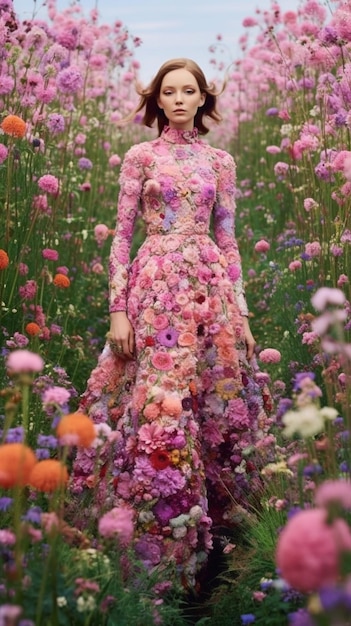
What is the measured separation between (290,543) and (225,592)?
67.4 inches

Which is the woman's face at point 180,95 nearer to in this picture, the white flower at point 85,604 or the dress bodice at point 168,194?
the dress bodice at point 168,194

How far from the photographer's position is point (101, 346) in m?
4.93

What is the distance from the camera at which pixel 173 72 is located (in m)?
3.19

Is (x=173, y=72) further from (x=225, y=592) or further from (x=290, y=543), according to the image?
(x=290, y=543)

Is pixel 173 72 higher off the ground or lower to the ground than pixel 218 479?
higher

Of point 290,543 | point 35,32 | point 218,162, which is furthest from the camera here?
point 35,32

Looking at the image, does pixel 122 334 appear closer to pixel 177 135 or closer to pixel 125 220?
pixel 125 220

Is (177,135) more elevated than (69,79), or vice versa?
(69,79)

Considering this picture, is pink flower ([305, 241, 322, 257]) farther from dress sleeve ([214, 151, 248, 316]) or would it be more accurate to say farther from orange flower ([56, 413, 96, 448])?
orange flower ([56, 413, 96, 448])

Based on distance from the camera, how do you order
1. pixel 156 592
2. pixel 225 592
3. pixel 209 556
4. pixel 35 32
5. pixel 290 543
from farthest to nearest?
1. pixel 35 32
2. pixel 209 556
3. pixel 225 592
4. pixel 156 592
5. pixel 290 543

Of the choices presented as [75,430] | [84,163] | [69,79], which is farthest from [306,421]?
[84,163]

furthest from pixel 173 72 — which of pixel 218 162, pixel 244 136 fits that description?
pixel 244 136

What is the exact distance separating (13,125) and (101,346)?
1883 millimetres

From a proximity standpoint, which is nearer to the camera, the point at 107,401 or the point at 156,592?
the point at 156,592
